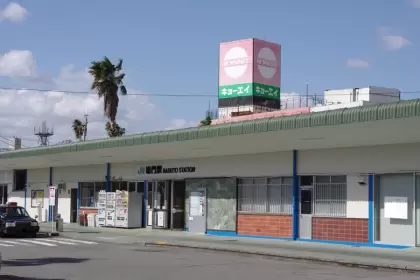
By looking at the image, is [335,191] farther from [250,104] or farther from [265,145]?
[250,104]

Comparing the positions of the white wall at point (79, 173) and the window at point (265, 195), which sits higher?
the white wall at point (79, 173)

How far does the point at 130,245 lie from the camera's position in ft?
83.1

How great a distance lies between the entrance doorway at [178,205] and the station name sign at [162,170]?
74 centimetres

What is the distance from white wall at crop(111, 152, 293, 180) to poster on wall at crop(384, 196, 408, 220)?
4.86m

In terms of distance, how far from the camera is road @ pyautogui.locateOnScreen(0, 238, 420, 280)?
14.9m

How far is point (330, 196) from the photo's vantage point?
82.2 feet

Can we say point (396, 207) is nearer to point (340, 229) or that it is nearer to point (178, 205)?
→ point (340, 229)

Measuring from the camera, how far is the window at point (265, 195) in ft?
88.3

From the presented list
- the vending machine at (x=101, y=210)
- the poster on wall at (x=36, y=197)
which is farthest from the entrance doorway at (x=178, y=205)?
the poster on wall at (x=36, y=197)

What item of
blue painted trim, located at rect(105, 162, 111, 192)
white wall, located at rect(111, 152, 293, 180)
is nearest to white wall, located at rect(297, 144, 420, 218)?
white wall, located at rect(111, 152, 293, 180)

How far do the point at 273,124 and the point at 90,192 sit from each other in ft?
69.5

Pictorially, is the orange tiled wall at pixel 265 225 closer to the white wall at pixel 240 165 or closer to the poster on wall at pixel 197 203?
the white wall at pixel 240 165

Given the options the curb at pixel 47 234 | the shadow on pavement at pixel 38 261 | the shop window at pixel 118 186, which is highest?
the shop window at pixel 118 186

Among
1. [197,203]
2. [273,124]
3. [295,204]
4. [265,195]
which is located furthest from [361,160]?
[197,203]
